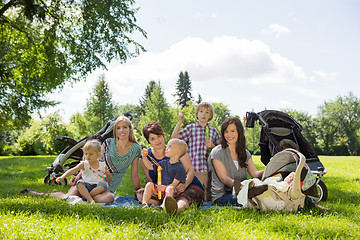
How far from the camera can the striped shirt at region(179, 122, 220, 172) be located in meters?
5.30

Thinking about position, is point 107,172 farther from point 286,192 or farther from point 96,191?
point 286,192

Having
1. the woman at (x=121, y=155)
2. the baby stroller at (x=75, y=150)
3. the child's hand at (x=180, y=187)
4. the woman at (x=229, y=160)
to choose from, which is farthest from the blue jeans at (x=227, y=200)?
the baby stroller at (x=75, y=150)

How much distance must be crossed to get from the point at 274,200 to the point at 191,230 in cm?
132

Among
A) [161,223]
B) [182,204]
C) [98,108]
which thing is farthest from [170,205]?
[98,108]

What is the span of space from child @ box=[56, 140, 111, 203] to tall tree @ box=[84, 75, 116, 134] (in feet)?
73.8

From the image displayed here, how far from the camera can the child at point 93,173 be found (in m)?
4.98

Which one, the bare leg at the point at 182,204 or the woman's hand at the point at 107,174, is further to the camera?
the woman's hand at the point at 107,174

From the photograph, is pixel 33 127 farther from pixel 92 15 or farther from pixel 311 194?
pixel 311 194

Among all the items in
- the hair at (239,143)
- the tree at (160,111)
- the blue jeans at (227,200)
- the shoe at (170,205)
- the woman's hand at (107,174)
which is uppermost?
the tree at (160,111)

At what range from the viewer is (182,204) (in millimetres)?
4109

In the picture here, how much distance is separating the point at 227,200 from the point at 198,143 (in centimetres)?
120

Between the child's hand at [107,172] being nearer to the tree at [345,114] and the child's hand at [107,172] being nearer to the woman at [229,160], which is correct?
the woman at [229,160]

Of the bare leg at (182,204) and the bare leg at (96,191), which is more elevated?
the bare leg at (96,191)

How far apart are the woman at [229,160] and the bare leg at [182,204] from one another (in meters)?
0.63
